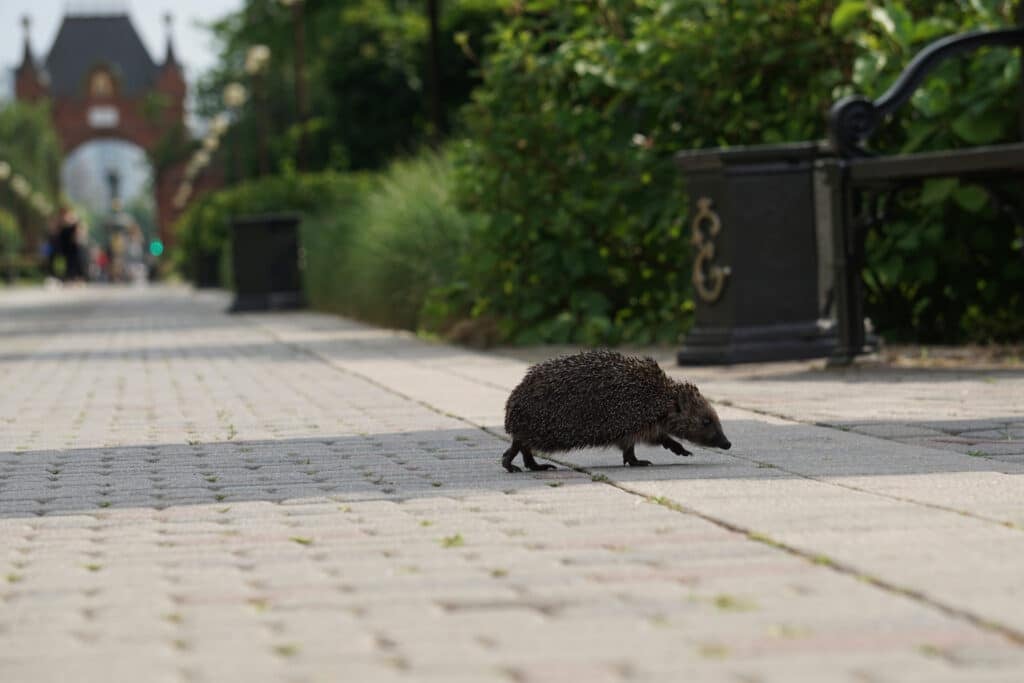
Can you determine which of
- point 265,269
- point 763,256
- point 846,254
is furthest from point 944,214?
point 265,269

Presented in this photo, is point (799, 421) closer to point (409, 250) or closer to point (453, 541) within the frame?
point (453, 541)

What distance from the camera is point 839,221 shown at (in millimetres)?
11031

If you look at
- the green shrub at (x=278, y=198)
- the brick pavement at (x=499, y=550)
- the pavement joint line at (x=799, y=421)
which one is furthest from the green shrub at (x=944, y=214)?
the green shrub at (x=278, y=198)

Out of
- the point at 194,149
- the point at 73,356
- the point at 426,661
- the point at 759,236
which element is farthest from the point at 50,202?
the point at 426,661

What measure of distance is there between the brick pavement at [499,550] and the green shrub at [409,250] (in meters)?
7.17

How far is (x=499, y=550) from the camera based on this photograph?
16.8ft

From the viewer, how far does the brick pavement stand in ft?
12.3

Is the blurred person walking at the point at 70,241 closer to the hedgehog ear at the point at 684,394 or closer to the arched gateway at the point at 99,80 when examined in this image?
the hedgehog ear at the point at 684,394

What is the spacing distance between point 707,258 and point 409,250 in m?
6.41

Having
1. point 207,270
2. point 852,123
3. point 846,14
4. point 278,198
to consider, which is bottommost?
point 207,270

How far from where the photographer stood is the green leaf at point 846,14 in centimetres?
1319

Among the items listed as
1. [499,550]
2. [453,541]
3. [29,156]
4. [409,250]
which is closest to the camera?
[499,550]

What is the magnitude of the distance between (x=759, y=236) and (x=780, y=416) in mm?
3579

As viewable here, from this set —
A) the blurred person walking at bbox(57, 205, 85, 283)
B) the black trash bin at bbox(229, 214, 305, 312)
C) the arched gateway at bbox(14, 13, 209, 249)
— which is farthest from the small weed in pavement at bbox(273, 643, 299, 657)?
the arched gateway at bbox(14, 13, 209, 249)
